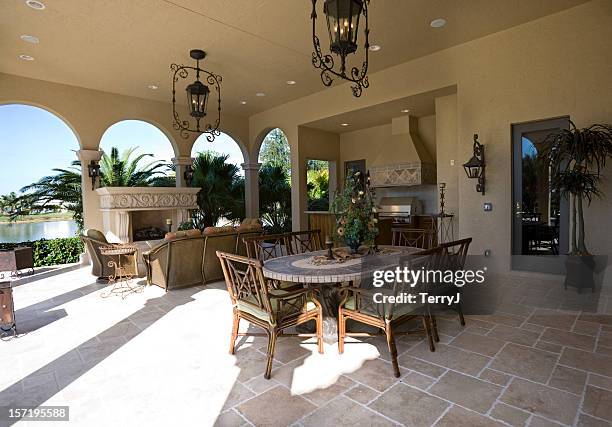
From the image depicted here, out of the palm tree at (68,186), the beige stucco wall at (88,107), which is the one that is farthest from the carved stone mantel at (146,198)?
the palm tree at (68,186)

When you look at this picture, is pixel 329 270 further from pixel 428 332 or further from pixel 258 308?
pixel 428 332

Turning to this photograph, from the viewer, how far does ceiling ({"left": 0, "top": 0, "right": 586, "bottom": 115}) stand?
13.0ft

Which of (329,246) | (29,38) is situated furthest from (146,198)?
(329,246)

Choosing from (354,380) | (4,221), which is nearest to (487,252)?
(354,380)

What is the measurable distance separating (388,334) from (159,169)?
8.39m

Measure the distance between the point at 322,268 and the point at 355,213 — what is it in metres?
0.69

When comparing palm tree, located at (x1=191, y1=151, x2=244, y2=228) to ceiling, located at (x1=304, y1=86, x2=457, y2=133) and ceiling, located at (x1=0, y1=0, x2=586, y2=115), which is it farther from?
ceiling, located at (x1=0, y1=0, x2=586, y2=115)

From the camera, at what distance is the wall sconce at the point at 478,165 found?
489 centimetres

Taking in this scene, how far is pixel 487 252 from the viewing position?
504 cm

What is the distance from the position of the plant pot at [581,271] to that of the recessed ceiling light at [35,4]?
21.7 feet

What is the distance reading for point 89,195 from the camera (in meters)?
6.79

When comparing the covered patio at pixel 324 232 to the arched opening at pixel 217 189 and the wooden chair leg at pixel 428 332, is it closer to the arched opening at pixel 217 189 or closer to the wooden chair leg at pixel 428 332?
the wooden chair leg at pixel 428 332

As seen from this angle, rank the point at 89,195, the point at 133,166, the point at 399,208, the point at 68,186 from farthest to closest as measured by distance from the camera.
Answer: the point at 133,166
the point at 68,186
the point at 399,208
the point at 89,195

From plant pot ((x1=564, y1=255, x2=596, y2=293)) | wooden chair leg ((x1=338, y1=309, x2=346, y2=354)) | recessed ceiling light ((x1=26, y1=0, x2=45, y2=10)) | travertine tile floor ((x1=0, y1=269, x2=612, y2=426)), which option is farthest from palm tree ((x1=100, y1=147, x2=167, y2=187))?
plant pot ((x1=564, y1=255, x2=596, y2=293))
